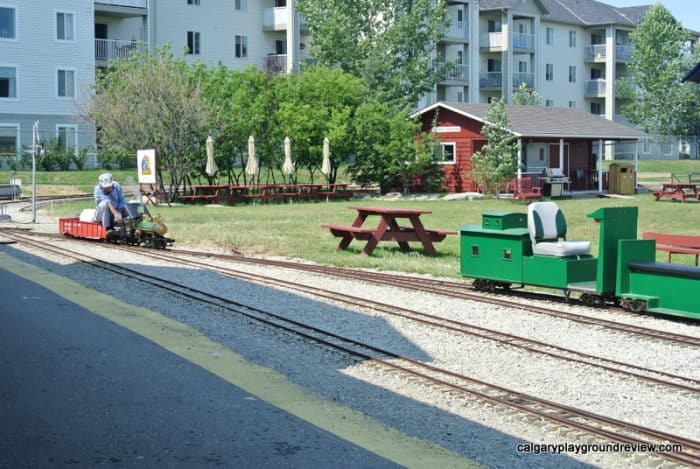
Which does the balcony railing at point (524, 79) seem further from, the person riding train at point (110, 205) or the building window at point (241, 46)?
the person riding train at point (110, 205)

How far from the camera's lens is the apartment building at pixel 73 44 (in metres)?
52.1

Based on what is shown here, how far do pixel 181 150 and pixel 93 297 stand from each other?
89.0ft

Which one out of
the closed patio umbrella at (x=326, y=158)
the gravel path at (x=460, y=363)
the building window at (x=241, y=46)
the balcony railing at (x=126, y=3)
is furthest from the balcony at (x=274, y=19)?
the gravel path at (x=460, y=363)

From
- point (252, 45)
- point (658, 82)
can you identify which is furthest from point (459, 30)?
point (658, 82)

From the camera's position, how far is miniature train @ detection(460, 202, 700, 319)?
13.9 metres

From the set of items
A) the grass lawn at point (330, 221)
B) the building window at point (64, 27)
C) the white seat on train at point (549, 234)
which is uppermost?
the building window at point (64, 27)

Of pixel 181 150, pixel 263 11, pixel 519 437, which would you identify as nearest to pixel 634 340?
pixel 519 437

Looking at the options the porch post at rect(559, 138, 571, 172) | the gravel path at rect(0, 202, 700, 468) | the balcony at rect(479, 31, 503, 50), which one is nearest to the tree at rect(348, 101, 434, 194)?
the porch post at rect(559, 138, 571, 172)

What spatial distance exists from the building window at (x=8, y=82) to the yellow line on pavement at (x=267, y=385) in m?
38.7

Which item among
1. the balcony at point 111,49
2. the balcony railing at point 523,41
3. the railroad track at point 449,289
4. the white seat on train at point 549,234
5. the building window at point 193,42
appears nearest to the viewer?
the railroad track at point 449,289

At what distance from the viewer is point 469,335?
12.8 meters

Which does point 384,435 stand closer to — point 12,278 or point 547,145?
point 12,278

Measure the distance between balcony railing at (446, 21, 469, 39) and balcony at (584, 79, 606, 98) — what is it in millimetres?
15236

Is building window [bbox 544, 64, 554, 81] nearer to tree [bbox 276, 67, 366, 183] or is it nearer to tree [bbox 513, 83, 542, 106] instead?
tree [bbox 513, 83, 542, 106]
